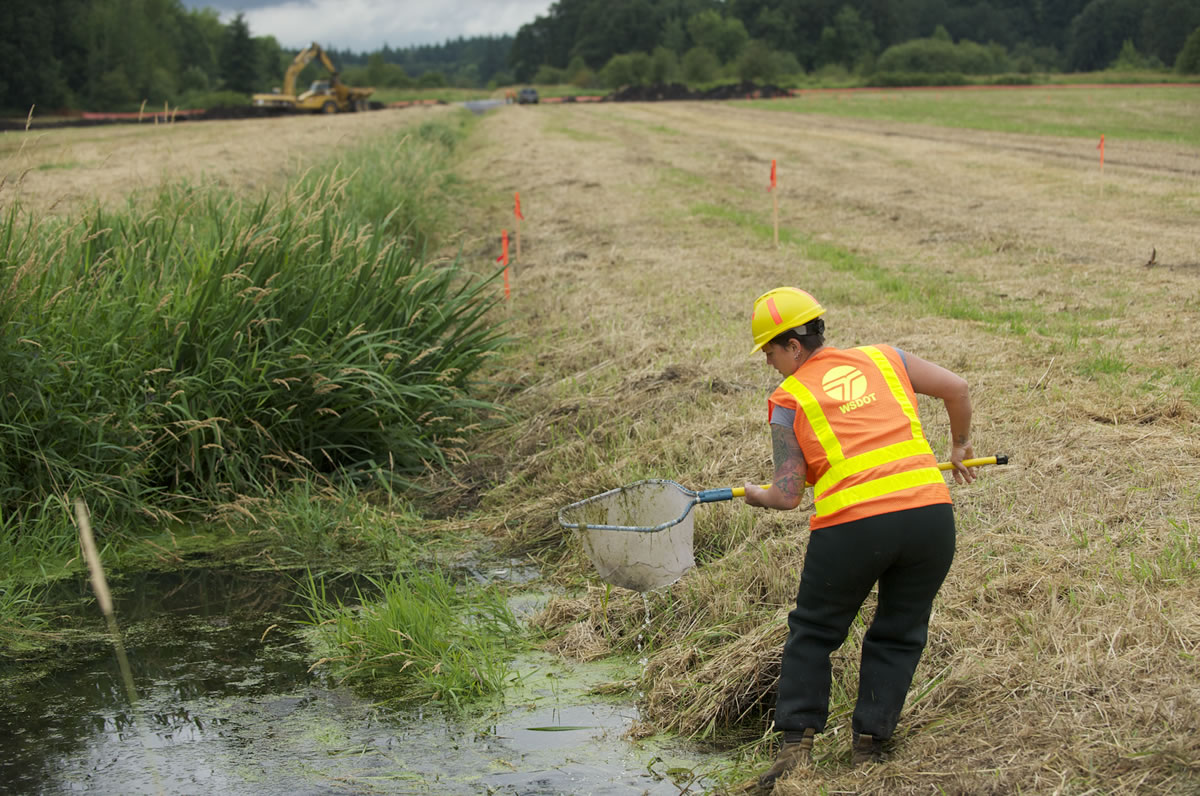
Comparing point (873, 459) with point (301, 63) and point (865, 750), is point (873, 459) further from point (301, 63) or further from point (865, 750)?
point (301, 63)

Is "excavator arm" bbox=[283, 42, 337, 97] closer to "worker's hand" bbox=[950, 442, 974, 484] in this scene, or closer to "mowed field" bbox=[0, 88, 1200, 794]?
"mowed field" bbox=[0, 88, 1200, 794]

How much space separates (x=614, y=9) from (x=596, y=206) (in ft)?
436

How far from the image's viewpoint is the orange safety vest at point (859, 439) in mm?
3307

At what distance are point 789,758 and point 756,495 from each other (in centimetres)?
84

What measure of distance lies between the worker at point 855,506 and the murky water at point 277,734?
626 millimetres

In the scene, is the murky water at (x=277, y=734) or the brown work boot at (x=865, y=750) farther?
the murky water at (x=277, y=734)

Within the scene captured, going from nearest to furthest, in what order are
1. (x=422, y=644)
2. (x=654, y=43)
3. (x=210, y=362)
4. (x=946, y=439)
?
(x=422, y=644) → (x=946, y=439) → (x=210, y=362) → (x=654, y=43)

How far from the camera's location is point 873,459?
3.33 metres

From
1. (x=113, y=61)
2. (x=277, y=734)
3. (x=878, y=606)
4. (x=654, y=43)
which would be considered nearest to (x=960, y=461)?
(x=878, y=606)

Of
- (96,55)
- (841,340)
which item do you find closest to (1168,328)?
(841,340)

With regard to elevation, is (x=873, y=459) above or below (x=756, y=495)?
above

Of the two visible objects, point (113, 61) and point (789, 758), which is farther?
point (113, 61)

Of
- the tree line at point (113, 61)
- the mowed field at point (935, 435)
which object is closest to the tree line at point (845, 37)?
the tree line at point (113, 61)

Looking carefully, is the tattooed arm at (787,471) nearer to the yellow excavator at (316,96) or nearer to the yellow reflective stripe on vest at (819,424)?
the yellow reflective stripe on vest at (819,424)
